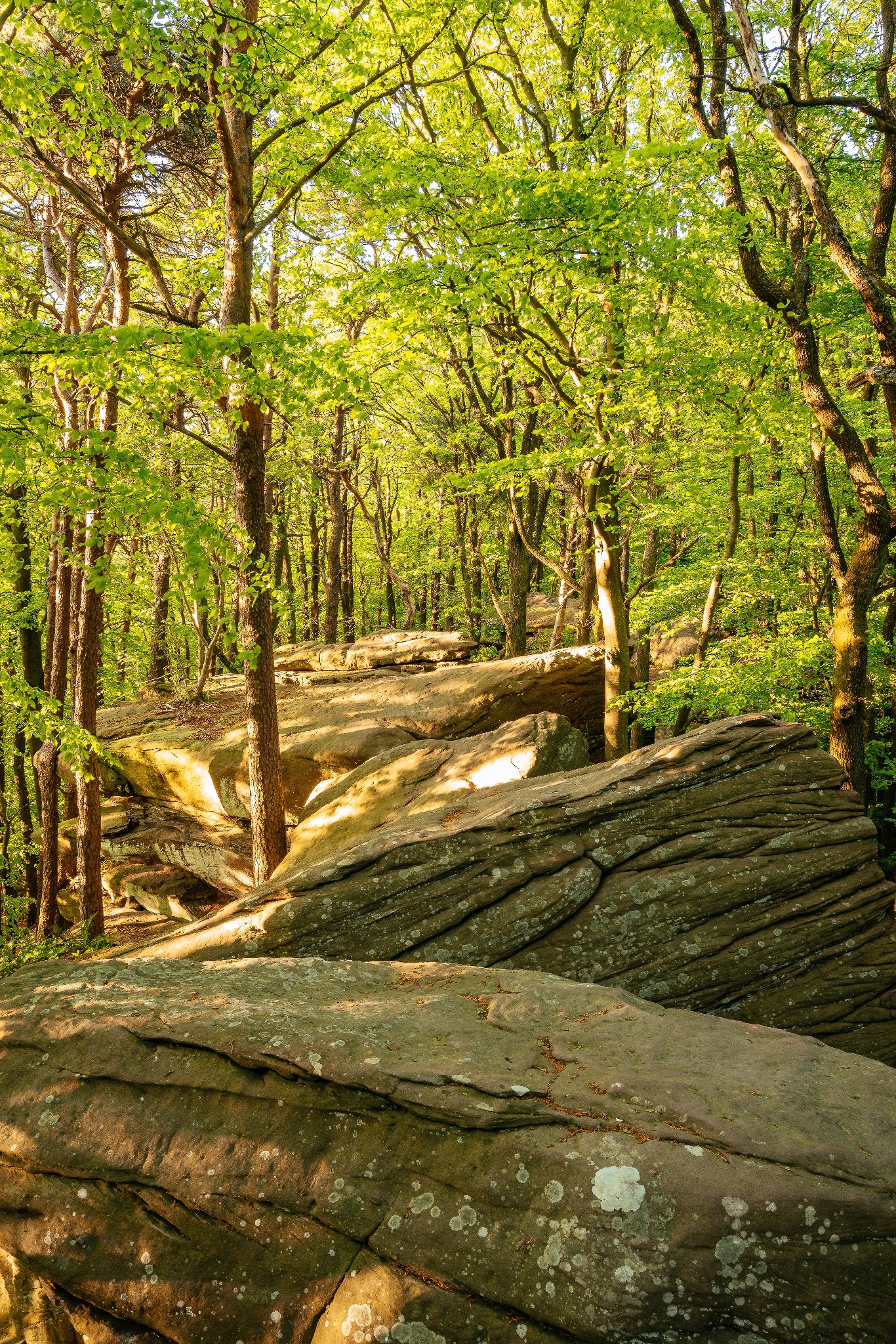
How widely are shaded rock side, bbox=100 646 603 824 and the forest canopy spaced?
1502 millimetres

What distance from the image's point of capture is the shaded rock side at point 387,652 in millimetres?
20297

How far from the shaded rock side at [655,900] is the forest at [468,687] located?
0.13 feet

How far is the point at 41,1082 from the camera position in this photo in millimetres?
3938

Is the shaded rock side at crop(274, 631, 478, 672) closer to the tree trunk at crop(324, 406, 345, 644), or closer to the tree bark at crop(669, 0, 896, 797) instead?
the tree trunk at crop(324, 406, 345, 644)

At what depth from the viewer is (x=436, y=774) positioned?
36.5ft

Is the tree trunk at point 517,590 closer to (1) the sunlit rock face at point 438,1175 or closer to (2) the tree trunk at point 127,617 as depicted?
(2) the tree trunk at point 127,617

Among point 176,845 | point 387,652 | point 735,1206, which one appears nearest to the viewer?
point 735,1206

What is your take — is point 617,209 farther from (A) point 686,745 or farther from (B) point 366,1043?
(B) point 366,1043

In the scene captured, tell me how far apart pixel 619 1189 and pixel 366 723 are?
12567 mm

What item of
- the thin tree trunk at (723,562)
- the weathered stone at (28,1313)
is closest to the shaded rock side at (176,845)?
the thin tree trunk at (723,562)

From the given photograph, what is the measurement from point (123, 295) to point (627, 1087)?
13.2 m

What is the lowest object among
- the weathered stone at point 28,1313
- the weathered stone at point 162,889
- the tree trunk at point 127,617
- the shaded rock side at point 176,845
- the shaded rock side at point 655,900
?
the weathered stone at point 162,889

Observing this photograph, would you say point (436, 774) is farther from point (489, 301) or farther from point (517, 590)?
point (517, 590)

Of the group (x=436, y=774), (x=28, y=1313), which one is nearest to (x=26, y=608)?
(x=436, y=774)
